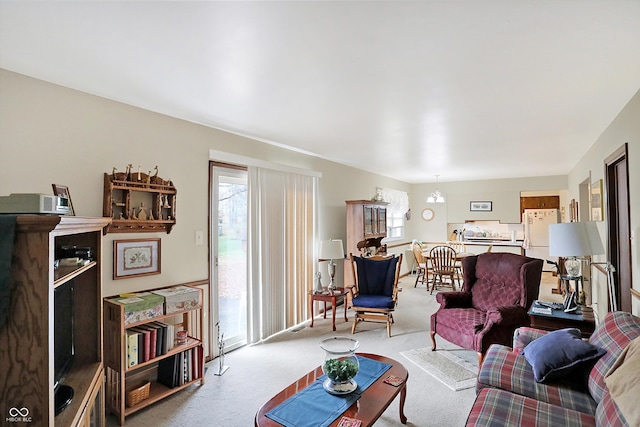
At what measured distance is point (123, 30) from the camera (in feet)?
5.55

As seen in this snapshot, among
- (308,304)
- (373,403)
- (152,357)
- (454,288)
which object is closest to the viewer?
(373,403)

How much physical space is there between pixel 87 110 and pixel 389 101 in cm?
229

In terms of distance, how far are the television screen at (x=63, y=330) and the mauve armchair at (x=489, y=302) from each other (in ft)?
10.3

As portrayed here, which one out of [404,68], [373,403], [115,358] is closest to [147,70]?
[404,68]

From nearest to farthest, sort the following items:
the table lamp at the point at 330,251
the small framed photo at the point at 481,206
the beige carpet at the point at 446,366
→ the beige carpet at the point at 446,366
the table lamp at the point at 330,251
the small framed photo at the point at 481,206

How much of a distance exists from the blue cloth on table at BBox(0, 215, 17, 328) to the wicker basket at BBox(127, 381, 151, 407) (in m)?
1.62

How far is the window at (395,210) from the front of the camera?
7566 mm

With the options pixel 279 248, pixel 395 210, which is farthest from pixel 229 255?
pixel 395 210

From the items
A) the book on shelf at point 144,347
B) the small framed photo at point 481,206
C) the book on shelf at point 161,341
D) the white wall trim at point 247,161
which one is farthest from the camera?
the small framed photo at point 481,206

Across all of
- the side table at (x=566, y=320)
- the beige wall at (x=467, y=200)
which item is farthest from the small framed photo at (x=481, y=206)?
the side table at (x=566, y=320)

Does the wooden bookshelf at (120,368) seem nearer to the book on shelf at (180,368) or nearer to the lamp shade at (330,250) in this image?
the book on shelf at (180,368)

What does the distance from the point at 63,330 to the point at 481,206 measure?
849 cm

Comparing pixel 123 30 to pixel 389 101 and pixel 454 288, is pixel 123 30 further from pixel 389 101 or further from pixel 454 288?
pixel 454 288

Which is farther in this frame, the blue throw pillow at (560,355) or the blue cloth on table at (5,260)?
the blue throw pillow at (560,355)
